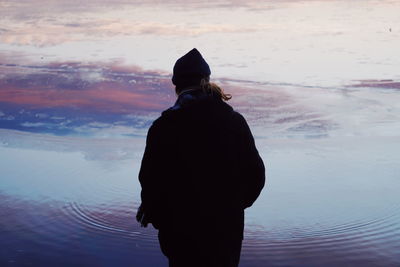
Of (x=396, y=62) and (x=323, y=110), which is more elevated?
(x=396, y=62)

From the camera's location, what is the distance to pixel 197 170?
2721mm

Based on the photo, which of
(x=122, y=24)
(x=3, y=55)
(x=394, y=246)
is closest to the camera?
(x=394, y=246)

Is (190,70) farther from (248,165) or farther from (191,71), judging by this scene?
(248,165)

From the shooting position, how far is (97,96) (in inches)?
400

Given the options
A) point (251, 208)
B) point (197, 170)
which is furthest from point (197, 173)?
point (251, 208)

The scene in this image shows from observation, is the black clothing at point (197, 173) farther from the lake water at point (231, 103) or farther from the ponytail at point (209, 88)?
the lake water at point (231, 103)

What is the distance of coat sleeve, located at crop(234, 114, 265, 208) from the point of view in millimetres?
2760

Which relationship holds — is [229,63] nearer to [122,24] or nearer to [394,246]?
[122,24]

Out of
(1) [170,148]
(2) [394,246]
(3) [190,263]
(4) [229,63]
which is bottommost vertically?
(2) [394,246]

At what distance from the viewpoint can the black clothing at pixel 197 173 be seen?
2.71 m

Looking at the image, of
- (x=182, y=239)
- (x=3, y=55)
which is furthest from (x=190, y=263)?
(x=3, y=55)

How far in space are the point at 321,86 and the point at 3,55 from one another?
6466 millimetres

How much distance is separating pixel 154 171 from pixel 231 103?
672 cm

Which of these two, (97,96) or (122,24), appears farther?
(122,24)
